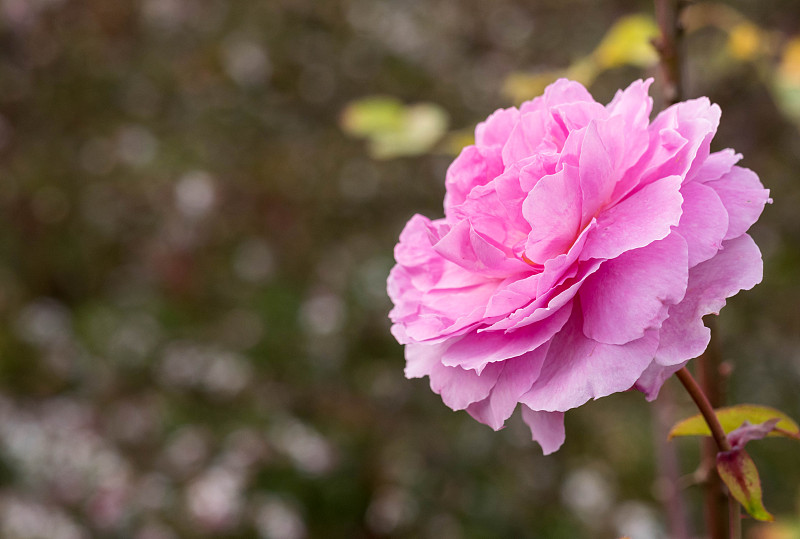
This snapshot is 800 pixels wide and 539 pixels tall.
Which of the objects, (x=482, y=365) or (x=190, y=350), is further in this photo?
(x=190, y=350)

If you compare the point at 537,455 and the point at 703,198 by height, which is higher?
the point at 703,198

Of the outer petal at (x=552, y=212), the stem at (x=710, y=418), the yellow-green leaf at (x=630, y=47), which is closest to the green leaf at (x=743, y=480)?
the stem at (x=710, y=418)

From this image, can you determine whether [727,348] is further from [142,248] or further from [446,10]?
[142,248]

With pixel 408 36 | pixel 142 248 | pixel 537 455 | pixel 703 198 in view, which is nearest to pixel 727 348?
pixel 537 455

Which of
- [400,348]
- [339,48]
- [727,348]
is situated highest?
[339,48]

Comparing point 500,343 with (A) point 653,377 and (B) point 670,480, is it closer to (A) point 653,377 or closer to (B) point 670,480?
(A) point 653,377

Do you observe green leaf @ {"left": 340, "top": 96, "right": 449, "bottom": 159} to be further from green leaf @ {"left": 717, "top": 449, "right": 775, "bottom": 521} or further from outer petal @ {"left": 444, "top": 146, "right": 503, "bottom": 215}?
green leaf @ {"left": 717, "top": 449, "right": 775, "bottom": 521}
